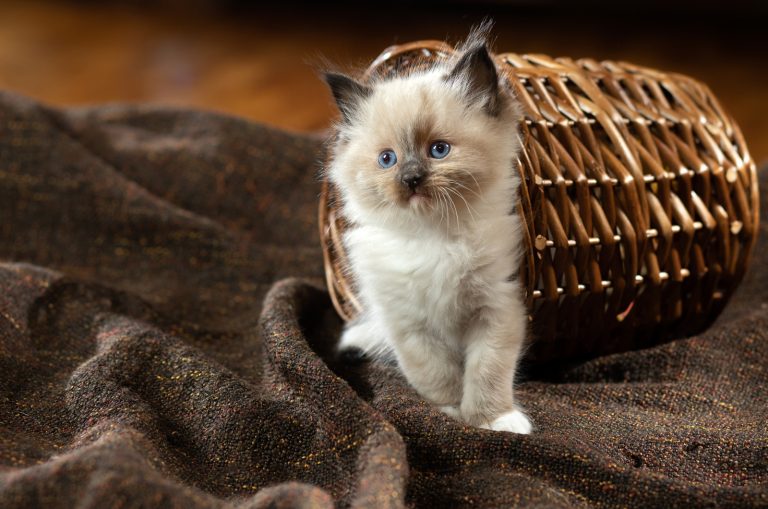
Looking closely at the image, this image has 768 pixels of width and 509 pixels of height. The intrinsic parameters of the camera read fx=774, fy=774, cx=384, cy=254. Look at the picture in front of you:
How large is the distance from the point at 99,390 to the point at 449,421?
0.51 m

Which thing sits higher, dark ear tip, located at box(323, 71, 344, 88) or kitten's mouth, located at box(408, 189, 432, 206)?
dark ear tip, located at box(323, 71, 344, 88)

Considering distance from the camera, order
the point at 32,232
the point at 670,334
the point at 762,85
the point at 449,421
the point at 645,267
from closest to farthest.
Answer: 1. the point at 449,421
2. the point at 645,267
3. the point at 670,334
4. the point at 32,232
5. the point at 762,85

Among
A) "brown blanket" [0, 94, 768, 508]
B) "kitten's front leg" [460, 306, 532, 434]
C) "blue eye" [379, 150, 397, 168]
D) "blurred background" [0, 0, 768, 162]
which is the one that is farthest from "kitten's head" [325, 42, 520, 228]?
"blurred background" [0, 0, 768, 162]

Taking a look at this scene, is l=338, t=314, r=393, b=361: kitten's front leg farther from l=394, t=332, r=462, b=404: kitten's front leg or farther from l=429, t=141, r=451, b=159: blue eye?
l=429, t=141, r=451, b=159: blue eye

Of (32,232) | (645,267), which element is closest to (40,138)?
(32,232)

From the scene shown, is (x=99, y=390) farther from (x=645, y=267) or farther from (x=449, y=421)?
(x=645, y=267)

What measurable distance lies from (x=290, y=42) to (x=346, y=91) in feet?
8.04

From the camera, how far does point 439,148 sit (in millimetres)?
1100

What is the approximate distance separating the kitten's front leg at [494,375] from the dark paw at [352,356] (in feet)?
0.81

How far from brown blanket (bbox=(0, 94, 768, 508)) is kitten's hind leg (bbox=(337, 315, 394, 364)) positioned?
0.03 metres

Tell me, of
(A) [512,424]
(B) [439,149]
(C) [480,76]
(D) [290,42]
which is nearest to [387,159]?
(B) [439,149]

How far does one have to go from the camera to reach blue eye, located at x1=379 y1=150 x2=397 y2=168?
A: 111cm

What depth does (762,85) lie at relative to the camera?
2973mm

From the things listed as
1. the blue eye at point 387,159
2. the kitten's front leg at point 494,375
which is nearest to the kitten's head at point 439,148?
the blue eye at point 387,159
